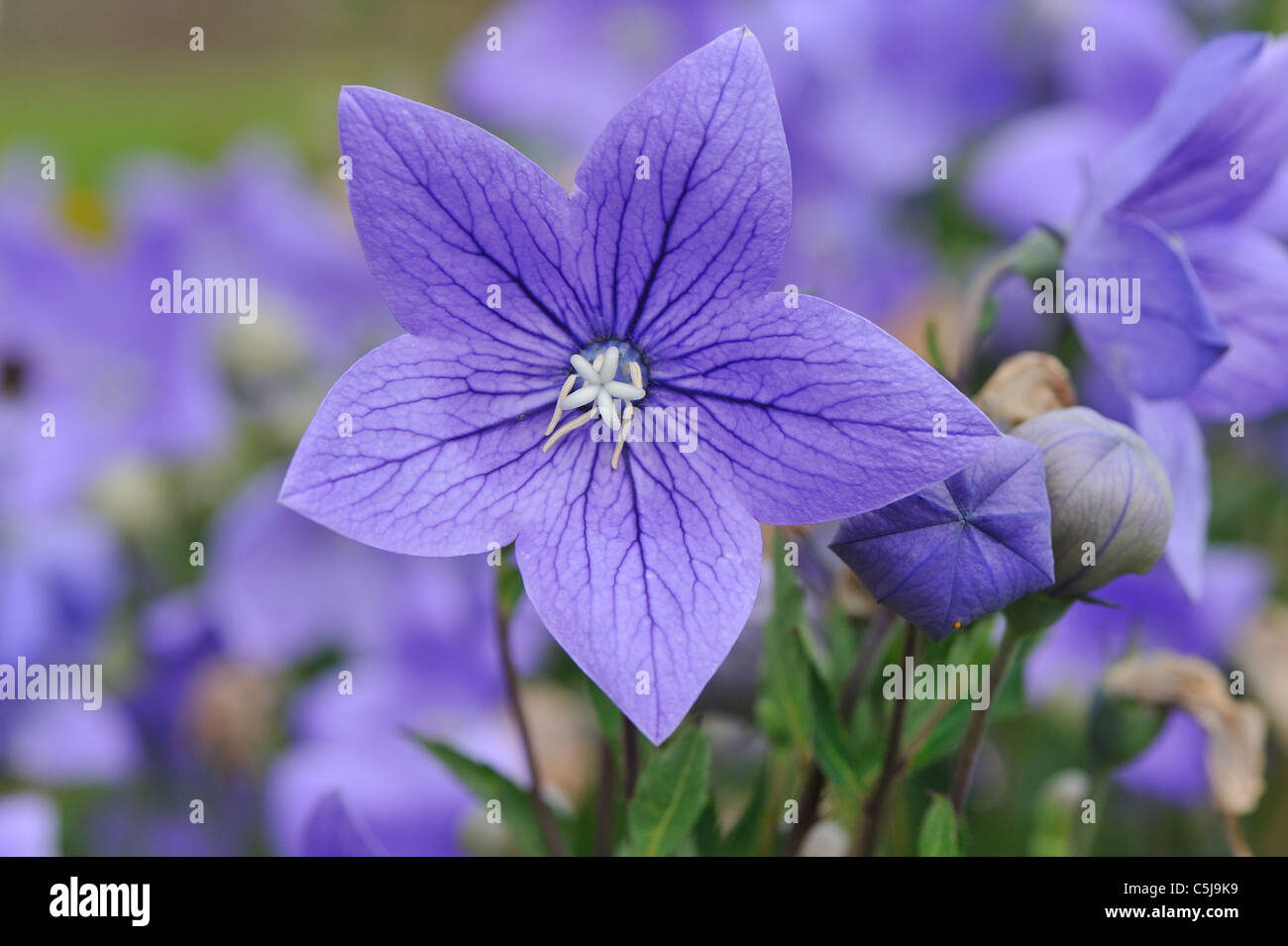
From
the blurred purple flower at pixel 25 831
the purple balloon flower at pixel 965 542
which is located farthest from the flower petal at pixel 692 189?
the blurred purple flower at pixel 25 831

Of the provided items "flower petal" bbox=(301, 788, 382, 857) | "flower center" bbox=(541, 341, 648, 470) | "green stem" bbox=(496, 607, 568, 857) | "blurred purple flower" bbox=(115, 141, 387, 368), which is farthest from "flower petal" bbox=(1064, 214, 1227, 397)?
"blurred purple flower" bbox=(115, 141, 387, 368)

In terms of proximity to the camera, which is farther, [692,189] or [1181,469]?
[1181,469]

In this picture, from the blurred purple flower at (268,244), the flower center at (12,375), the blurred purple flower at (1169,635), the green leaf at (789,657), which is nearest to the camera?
the green leaf at (789,657)

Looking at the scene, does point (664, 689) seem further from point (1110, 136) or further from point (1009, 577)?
point (1110, 136)

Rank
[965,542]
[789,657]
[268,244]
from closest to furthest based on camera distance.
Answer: [965,542] < [789,657] < [268,244]

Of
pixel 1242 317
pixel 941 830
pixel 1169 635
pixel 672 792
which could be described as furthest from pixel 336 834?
pixel 1169 635

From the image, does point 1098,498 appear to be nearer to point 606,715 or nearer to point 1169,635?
point 606,715

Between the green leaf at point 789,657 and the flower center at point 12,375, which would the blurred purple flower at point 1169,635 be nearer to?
the green leaf at point 789,657
